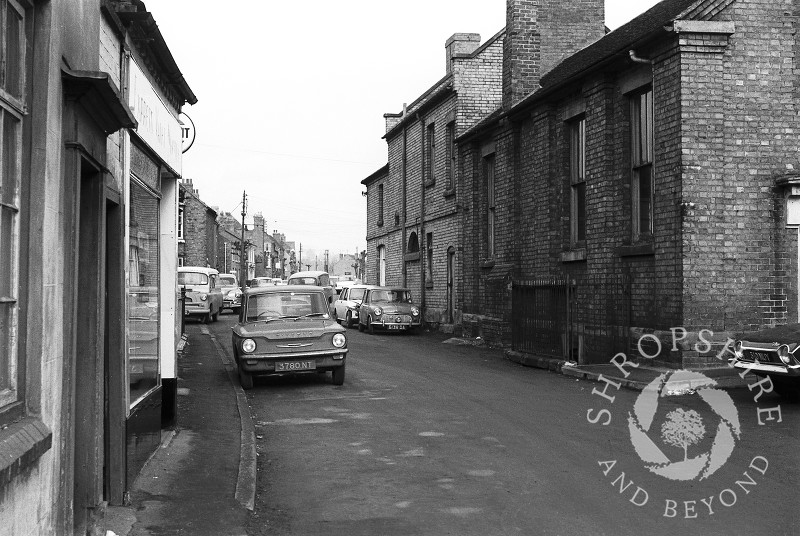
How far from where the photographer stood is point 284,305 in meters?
15.0

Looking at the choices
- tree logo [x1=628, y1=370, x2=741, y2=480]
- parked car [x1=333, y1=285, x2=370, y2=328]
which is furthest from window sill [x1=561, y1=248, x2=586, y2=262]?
parked car [x1=333, y1=285, x2=370, y2=328]

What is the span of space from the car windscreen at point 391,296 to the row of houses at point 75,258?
20021 millimetres

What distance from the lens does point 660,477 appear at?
7395 mm

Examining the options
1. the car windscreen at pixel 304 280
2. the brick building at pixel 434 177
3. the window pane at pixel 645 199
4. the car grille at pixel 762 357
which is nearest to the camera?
the car grille at pixel 762 357

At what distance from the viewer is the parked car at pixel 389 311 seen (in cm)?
2742

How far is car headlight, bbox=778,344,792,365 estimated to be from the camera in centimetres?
1101

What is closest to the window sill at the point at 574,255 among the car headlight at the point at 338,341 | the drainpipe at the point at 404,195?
the car headlight at the point at 338,341

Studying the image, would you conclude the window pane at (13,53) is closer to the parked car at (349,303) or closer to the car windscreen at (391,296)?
the car windscreen at (391,296)

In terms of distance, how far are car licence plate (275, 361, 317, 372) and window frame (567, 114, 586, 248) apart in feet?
24.5

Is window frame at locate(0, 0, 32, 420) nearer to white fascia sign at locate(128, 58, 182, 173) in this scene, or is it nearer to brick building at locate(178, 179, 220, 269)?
white fascia sign at locate(128, 58, 182, 173)

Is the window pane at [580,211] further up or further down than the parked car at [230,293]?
further up

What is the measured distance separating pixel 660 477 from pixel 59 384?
16.9ft

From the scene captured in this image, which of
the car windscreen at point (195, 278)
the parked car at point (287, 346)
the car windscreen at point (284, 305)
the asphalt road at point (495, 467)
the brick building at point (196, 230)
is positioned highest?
the brick building at point (196, 230)

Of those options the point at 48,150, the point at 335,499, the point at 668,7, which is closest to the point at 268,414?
the point at 335,499
